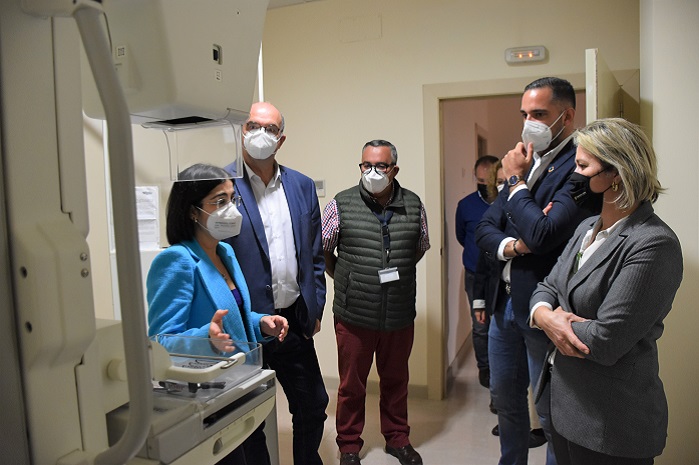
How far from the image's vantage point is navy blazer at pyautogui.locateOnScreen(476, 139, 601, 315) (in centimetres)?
177

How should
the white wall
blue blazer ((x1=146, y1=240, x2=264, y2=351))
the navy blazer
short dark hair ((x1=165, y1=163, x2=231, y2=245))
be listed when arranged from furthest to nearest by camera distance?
the white wall < the navy blazer < short dark hair ((x1=165, y1=163, x2=231, y2=245)) < blue blazer ((x1=146, y1=240, x2=264, y2=351))

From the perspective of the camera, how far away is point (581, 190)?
159 cm

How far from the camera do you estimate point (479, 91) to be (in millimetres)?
3229

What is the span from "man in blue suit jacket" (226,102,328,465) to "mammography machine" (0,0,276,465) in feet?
4.17

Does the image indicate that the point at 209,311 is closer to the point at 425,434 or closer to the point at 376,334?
the point at 376,334

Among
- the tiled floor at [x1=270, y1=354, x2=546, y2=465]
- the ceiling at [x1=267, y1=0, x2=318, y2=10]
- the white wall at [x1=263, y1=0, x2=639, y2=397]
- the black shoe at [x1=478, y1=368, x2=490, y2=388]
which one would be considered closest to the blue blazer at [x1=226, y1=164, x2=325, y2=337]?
the tiled floor at [x1=270, y1=354, x2=546, y2=465]

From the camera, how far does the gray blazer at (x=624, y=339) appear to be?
136 cm

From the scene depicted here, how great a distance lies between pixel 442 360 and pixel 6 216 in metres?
3.09

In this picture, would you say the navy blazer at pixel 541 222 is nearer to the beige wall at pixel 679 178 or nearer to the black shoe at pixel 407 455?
the beige wall at pixel 679 178

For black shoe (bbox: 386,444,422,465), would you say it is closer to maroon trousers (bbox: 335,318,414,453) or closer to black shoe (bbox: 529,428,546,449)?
maroon trousers (bbox: 335,318,414,453)

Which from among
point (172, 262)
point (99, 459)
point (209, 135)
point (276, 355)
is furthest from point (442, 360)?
point (99, 459)

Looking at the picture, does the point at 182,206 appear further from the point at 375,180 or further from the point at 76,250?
the point at 375,180

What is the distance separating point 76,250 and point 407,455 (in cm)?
231

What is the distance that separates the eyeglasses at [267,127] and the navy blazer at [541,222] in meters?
0.97
